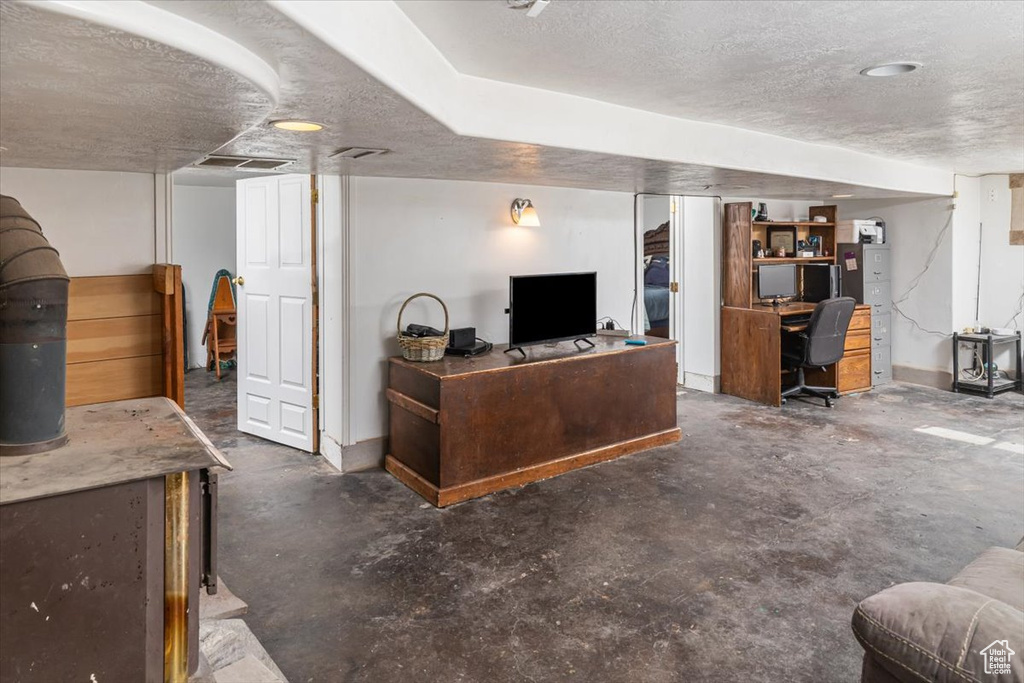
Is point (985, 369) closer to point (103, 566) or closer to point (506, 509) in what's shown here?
point (506, 509)

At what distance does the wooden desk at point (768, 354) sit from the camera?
5.91m

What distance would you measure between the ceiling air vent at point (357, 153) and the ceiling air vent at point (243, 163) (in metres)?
0.29

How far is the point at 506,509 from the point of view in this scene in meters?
3.62

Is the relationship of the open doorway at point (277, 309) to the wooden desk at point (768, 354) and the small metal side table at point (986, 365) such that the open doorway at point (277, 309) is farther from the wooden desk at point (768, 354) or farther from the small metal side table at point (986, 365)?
the small metal side table at point (986, 365)

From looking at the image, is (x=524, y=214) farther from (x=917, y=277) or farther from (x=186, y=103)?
(x=917, y=277)

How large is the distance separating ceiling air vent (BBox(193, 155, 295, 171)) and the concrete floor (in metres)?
1.90

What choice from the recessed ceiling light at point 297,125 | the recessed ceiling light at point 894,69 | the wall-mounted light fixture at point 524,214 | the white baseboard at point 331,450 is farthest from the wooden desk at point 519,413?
the recessed ceiling light at point 894,69

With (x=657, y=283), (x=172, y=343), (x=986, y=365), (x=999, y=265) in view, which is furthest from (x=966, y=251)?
(x=172, y=343)

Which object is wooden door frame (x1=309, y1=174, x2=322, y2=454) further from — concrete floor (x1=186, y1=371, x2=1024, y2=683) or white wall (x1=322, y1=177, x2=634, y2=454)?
concrete floor (x1=186, y1=371, x2=1024, y2=683)

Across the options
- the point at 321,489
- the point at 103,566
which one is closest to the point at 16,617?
the point at 103,566

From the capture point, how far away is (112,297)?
249cm

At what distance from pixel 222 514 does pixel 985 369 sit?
7132mm

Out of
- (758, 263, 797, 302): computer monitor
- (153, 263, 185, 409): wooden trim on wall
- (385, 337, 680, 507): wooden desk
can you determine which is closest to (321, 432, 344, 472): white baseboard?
(385, 337, 680, 507): wooden desk

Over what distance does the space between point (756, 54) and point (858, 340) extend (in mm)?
4998
